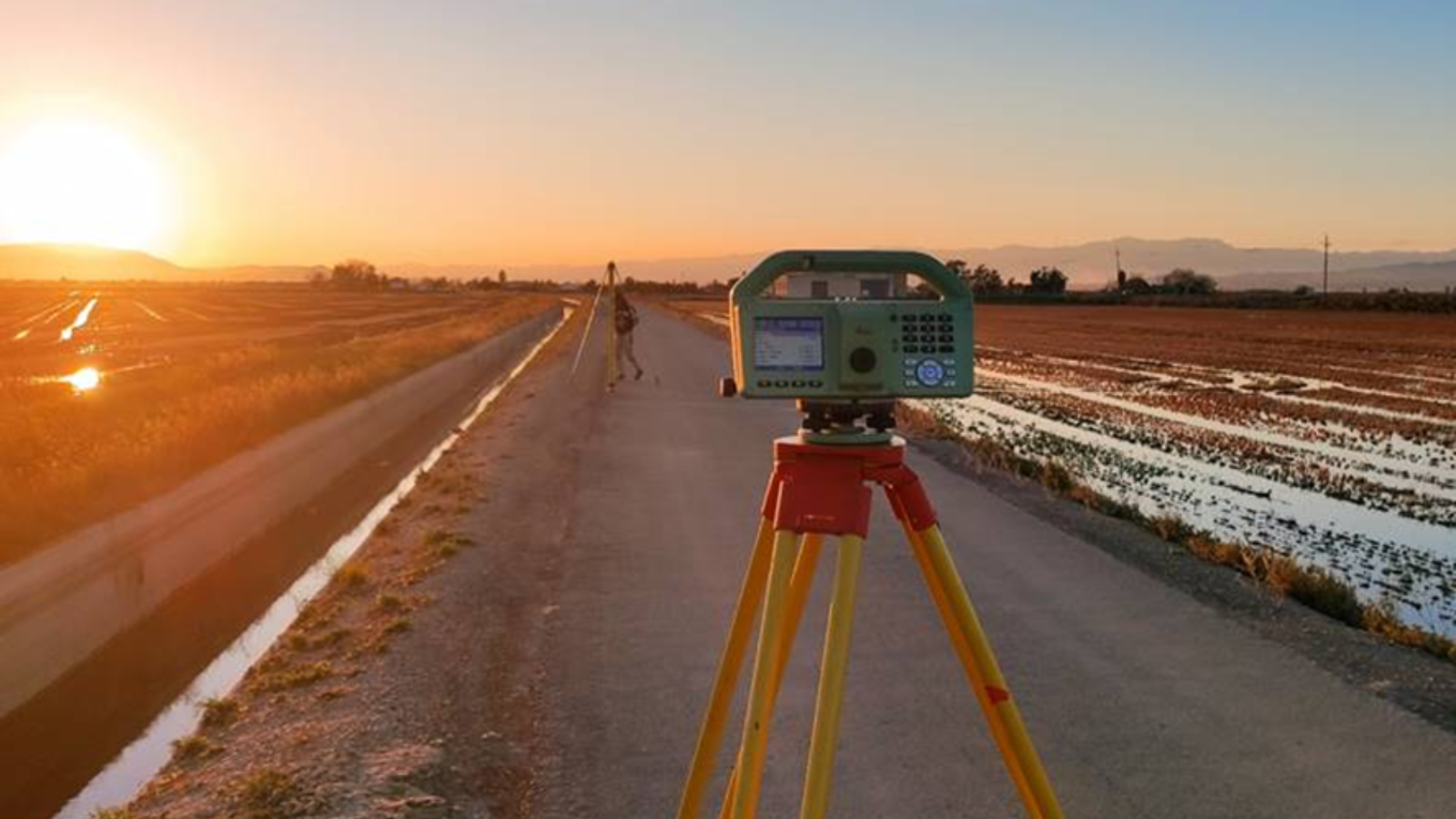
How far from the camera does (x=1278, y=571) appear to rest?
8734 millimetres

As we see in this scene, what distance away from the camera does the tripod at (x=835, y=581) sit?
3.07 meters

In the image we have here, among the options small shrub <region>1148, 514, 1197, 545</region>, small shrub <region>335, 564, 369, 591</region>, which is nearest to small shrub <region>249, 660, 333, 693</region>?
small shrub <region>335, 564, 369, 591</region>

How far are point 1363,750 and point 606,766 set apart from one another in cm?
331

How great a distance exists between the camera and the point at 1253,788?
509 centimetres

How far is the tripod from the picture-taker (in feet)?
10.1

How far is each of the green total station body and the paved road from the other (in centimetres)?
251

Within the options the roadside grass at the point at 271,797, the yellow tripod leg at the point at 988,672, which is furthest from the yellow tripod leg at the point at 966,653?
the roadside grass at the point at 271,797

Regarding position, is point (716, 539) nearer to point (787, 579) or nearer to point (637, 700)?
point (637, 700)

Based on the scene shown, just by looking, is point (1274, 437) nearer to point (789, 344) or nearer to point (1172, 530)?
point (1172, 530)

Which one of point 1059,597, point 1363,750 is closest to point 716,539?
point 1059,597

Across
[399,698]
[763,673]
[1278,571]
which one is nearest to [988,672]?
[763,673]

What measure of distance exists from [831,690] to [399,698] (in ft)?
12.9

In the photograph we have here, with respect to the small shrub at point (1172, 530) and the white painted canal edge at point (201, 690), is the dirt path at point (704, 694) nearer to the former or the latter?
the small shrub at point (1172, 530)

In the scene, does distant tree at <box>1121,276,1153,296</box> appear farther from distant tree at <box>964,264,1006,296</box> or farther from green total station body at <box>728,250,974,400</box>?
green total station body at <box>728,250,974,400</box>
